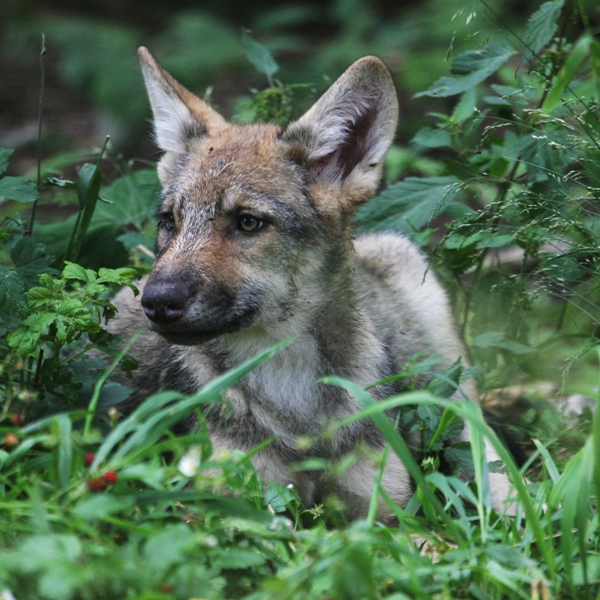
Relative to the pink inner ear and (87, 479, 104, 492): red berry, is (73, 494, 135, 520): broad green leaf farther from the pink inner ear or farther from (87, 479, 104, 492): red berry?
the pink inner ear

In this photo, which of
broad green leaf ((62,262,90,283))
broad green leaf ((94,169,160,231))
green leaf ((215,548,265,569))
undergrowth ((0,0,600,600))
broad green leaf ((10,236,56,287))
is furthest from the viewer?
broad green leaf ((94,169,160,231))

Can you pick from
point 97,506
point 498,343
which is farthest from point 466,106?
point 97,506

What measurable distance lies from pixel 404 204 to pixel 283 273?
3.67ft

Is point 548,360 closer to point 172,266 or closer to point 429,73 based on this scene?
point 172,266

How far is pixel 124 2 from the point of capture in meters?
11.3

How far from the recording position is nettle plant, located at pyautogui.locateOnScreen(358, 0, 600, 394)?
12.3ft

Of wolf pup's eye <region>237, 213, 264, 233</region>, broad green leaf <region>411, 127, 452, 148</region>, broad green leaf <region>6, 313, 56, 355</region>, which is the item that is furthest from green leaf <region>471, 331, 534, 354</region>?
broad green leaf <region>6, 313, 56, 355</region>

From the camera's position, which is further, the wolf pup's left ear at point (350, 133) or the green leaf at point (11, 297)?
the wolf pup's left ear at point (350, 133)

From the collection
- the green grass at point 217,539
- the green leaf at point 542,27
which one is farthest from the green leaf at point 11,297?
the green leaf at point 542,27

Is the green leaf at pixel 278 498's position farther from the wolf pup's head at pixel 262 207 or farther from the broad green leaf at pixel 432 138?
the broad green leaf at pixel 432 138

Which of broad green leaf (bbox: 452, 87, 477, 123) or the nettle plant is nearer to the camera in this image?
the nettle plant

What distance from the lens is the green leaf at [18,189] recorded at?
349 cm

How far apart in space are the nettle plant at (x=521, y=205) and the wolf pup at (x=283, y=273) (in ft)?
1.76

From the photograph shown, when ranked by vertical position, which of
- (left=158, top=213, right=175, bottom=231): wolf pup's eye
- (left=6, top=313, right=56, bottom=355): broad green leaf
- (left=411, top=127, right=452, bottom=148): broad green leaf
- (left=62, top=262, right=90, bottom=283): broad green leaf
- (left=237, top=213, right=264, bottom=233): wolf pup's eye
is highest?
(left=411, top=127, right=452, bottom=148): broad green leaf
